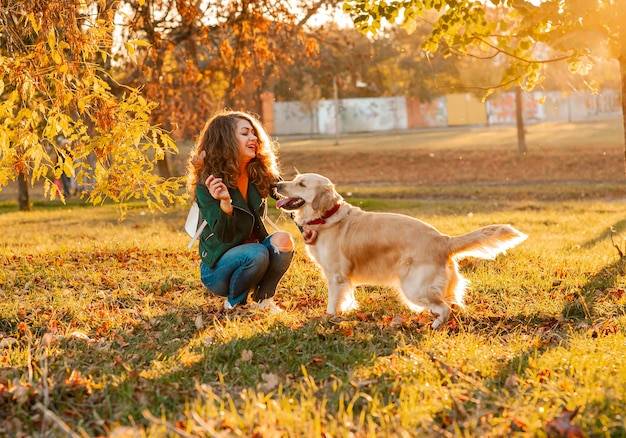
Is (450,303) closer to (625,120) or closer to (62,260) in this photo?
(625,120)

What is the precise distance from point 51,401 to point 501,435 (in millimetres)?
2100

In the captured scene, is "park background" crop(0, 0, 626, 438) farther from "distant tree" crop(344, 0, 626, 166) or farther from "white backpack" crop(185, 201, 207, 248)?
"white backpack" crop(185, 201, 207, 248)

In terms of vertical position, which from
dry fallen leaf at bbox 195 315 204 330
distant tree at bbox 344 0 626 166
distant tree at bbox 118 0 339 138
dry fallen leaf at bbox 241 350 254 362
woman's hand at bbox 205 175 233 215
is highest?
distant tree at bbox 118 0 339 138

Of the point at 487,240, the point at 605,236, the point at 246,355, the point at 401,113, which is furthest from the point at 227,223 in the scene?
the point at 401,113

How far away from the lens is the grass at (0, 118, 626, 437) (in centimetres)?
323

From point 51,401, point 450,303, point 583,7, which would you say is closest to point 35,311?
point 51,401

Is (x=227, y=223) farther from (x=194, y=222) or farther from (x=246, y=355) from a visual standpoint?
(x=246, y=355)

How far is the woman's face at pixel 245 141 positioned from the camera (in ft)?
19.1

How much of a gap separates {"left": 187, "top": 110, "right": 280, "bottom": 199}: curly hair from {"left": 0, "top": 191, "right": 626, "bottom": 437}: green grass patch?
106 cm

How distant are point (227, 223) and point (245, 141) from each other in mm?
689

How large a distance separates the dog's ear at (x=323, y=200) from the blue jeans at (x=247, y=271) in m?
0.50

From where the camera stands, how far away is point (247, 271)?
572 centimetres

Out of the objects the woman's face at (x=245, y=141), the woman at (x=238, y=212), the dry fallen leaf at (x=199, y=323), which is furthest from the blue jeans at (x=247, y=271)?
the woman's face at (x=245, y=141)

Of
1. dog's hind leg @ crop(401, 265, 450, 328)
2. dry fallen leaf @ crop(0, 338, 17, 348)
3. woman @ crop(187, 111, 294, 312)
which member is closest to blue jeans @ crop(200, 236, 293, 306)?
woman @ crop(187, 111, 294, 312)
